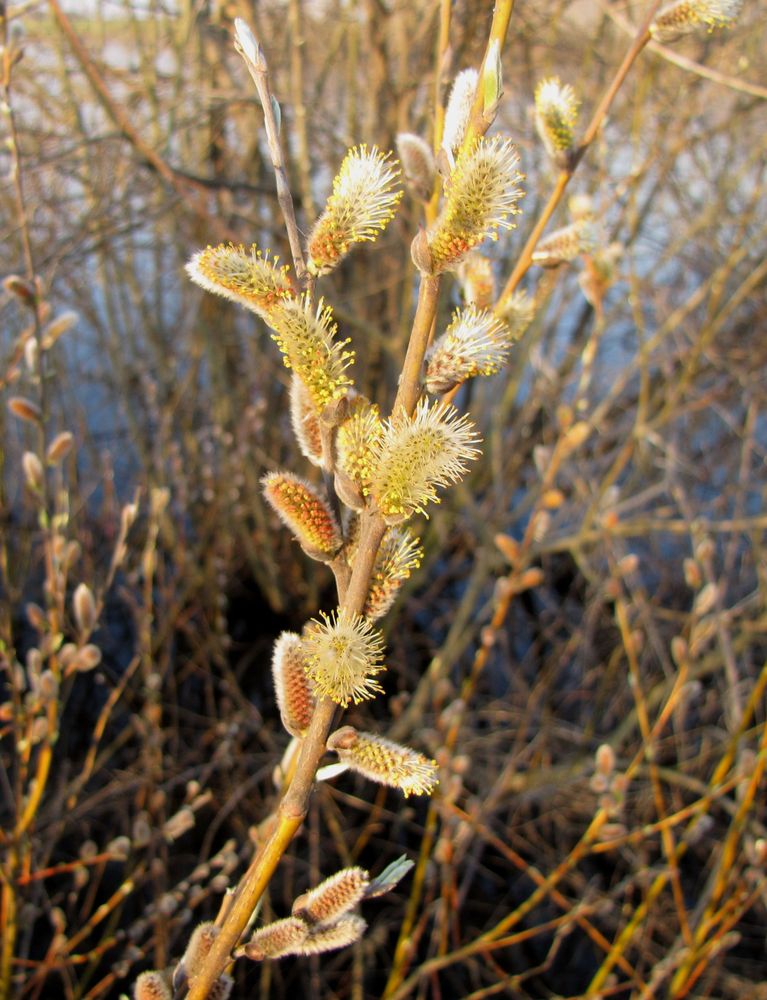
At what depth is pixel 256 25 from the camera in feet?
8.40

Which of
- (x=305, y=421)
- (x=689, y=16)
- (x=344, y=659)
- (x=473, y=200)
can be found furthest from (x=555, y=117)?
(x=344, y=659)

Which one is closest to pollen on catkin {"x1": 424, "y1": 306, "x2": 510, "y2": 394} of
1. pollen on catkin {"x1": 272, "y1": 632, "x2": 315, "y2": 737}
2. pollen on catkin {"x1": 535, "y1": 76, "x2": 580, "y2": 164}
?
pollen on catkin {"x1": 272, "y1": 632, "x2": 315, "y2": 737}

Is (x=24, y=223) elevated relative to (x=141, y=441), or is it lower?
elevated

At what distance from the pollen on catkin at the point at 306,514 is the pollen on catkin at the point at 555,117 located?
53 centimetres

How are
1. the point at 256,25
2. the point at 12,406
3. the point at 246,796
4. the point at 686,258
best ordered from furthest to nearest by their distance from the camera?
1. the point at 686,258
2. the point at 246,796
3. the point at 256,25
4. the point at 12,406

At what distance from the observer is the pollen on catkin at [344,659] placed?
60 centimetres

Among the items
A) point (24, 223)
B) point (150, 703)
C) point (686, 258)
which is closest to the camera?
point (24, 223)

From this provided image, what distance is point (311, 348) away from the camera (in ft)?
1.96

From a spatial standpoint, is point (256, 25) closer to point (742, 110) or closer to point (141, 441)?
point (141, 441)

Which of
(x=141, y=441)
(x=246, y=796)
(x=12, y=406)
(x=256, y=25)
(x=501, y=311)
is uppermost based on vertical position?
(x=256, y=25)

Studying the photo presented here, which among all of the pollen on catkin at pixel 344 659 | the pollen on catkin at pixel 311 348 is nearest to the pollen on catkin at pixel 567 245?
the pollen on catkin at pixel 311 348

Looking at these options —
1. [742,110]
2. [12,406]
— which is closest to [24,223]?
[12,406]

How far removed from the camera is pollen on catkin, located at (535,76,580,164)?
2.91ft

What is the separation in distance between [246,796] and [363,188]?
2.57 m
